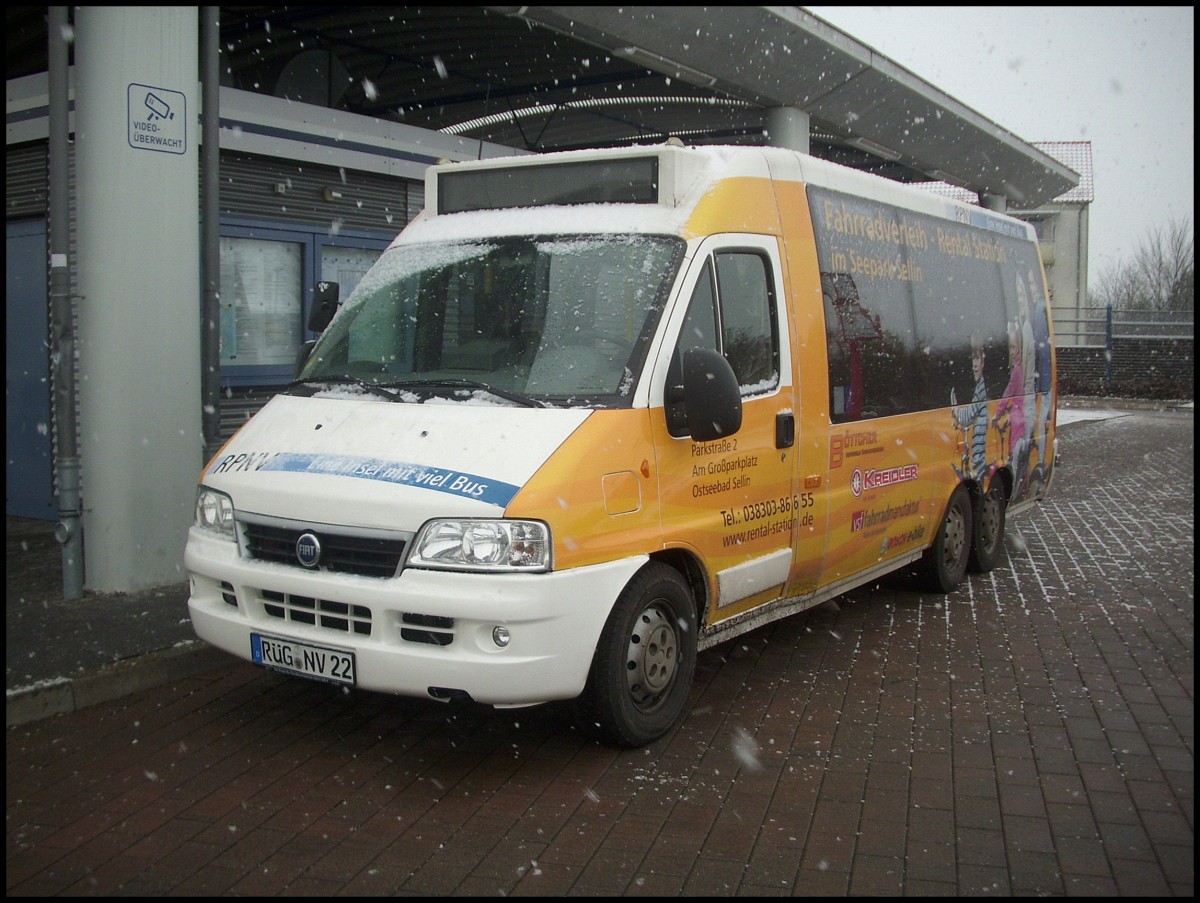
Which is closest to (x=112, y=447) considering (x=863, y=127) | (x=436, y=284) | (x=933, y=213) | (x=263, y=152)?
(x=436, y=284)

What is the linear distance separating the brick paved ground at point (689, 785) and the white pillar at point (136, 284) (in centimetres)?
157

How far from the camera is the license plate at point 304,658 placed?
4.83 m

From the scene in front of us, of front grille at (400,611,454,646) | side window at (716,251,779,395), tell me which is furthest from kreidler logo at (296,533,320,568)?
side window at (716,251,779,395)

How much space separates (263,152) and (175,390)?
3131mm

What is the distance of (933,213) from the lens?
27.1 ft

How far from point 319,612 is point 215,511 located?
88cm

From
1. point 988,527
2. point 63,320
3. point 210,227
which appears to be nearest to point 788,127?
point 988,527

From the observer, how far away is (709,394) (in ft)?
16.7

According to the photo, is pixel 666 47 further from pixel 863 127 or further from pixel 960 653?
pixel 960 653

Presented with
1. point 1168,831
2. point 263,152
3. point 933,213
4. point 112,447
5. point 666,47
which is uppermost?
point 666,47

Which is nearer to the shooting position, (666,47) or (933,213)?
(933,213)

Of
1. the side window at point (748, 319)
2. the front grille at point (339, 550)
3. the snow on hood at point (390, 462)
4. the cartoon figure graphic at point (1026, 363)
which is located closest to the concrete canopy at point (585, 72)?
the cartoon figure graphic at point (1026, 363)

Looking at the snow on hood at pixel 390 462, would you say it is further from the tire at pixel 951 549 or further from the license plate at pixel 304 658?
the tire at pixel 951 549

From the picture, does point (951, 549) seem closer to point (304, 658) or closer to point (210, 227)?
point (304, 658)
